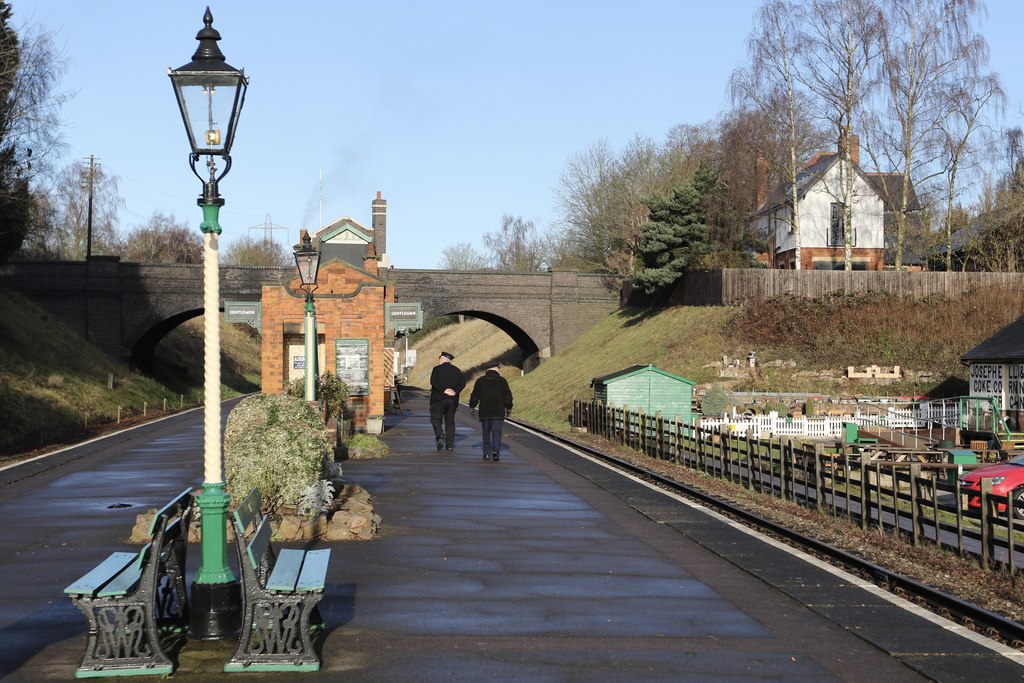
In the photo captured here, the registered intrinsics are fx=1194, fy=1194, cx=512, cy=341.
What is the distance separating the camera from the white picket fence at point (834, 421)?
35.1m

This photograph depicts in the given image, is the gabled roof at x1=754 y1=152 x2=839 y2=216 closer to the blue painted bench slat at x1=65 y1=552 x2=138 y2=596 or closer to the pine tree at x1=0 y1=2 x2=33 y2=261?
the pine tree at x1=0 y1=2 x2=33 y2=261

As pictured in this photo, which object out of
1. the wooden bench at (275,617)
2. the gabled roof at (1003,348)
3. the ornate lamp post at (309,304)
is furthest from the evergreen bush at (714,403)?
the wooden bench at (275,617)

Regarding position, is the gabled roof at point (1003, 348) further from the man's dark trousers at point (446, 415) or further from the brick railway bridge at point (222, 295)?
the brick railway bridge at point (222, 295)

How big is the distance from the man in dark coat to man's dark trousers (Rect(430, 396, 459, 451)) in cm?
189

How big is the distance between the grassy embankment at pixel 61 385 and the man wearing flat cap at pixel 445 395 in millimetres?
9368

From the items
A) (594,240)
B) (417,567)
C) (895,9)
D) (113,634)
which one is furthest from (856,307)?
(113,634)

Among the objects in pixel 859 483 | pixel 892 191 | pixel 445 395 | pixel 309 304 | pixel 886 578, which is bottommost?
pixel 886 578

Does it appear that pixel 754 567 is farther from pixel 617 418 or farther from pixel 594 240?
pixel 594 240

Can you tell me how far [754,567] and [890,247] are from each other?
178 ft

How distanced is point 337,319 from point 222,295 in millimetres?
34506

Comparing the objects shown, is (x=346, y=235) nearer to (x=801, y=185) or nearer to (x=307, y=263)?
(x=801, y=185)

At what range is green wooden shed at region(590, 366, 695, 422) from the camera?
33.1 metres

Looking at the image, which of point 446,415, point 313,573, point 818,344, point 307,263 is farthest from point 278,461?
point 818,344

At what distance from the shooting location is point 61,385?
41219 millimetres
